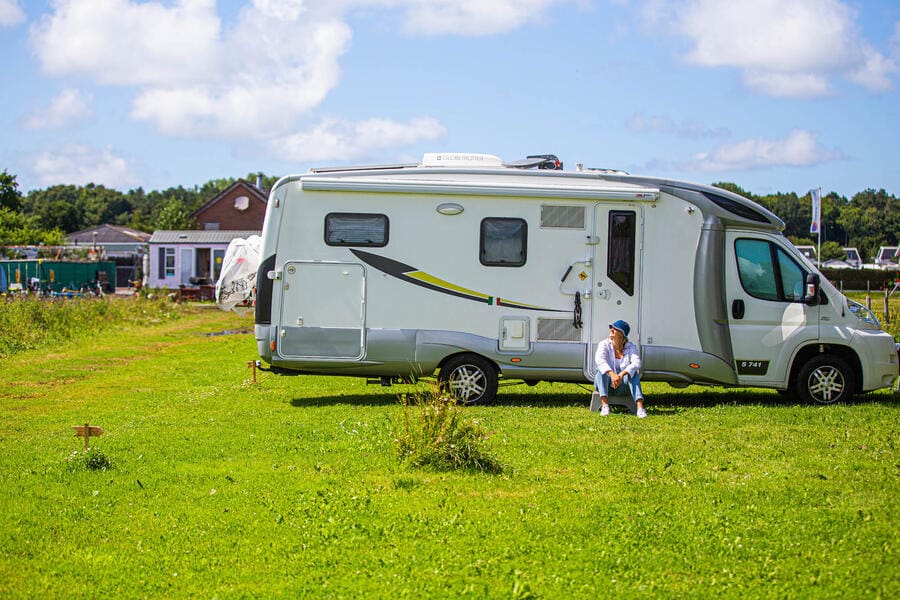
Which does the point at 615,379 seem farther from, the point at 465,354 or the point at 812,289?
the point at 812,289

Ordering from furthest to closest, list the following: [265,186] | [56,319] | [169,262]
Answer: [265,186] < [169,262] < [56,319]

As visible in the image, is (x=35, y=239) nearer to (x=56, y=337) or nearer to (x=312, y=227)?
(x=56, y=337)

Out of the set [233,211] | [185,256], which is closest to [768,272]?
[185,256]

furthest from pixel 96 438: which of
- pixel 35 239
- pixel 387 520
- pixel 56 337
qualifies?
pixel 35 239

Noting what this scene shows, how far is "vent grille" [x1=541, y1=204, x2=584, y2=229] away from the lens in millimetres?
12234

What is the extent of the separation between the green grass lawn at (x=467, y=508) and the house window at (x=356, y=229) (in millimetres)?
2224

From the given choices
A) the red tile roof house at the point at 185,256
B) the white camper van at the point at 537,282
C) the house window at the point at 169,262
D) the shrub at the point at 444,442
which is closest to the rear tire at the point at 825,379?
the white camper van at the point at 537,282

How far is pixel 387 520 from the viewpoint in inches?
262

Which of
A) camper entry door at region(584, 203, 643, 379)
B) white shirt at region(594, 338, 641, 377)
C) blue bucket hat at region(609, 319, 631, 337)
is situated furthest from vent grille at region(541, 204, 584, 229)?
white shirt at region(594, 338, 641, 377)

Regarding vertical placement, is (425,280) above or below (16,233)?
below

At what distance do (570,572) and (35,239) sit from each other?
2481 inches

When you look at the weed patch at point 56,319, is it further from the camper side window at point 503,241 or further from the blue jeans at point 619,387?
the blue jeans at point 619,387

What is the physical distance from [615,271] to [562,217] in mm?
970

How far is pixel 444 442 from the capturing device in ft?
26.2
